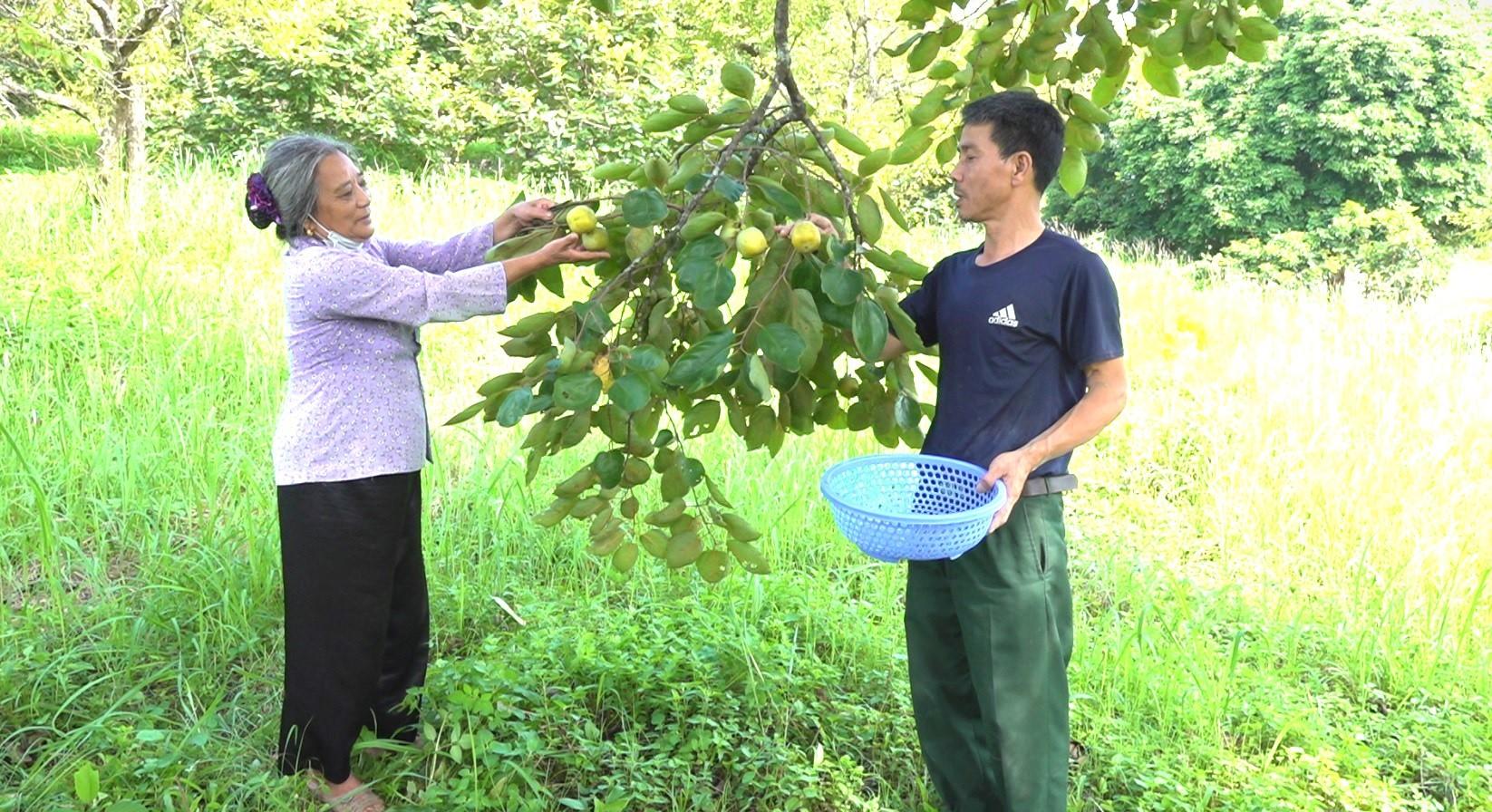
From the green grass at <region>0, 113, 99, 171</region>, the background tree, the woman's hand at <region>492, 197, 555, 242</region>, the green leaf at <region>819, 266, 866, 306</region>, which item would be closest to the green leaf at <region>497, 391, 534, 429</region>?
the green leaf at <region>819, 266, 866, 306</region>

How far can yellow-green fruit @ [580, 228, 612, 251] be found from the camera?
5.50 ft

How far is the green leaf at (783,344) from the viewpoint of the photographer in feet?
4.57

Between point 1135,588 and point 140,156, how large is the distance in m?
4.71

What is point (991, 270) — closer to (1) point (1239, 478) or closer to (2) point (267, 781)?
(2) point (267, 781)

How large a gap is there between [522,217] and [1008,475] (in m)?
0.97

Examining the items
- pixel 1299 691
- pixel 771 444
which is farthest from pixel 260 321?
pixel 1299 691

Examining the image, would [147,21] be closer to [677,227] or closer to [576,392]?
[677,227]

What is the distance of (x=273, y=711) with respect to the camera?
2260 millimetres

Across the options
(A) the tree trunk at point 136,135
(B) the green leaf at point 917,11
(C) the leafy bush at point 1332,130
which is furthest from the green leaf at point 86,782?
(C) the leafy bush at point 1332,130

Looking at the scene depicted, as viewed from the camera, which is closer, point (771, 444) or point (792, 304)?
point (792, 304)

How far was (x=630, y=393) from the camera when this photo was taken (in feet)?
4.51

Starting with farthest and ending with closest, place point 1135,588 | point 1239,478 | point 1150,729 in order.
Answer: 1. point 1239,478
2. point 1135,588
3. point 1150,729

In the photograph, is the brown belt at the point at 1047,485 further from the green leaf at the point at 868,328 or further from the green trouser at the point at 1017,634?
the green leaf at the point at 868,328

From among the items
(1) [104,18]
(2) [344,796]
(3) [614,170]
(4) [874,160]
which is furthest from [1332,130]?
(2) [344,796]
